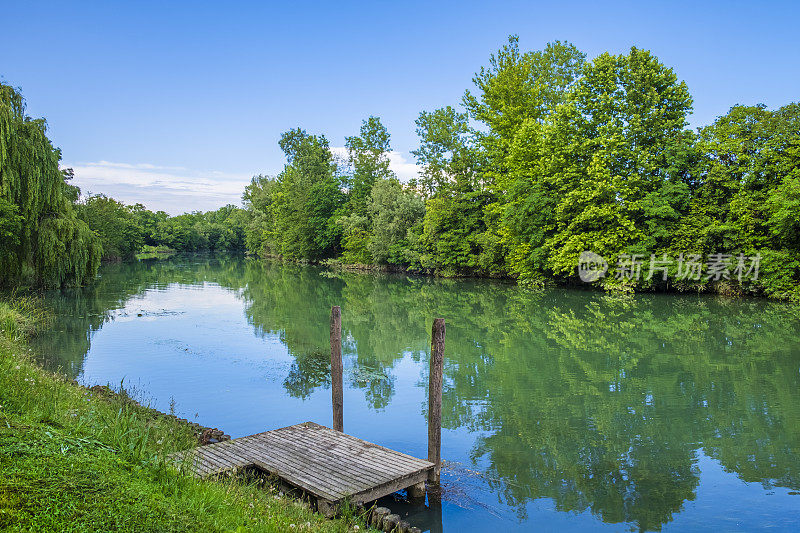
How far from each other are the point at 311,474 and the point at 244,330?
15.2 m

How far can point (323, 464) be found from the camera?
23.5 feet

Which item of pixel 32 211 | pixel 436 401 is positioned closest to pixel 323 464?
pixel 436 401

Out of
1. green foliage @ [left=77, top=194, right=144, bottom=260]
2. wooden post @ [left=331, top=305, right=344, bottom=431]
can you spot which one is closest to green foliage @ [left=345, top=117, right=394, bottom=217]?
green foliage @ [left=77, top=194, right=144, bottom=260]

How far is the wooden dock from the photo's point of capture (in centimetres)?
643

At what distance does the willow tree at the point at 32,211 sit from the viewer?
2336 centimetres

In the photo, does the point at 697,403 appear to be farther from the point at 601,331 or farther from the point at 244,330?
the point at 244,330

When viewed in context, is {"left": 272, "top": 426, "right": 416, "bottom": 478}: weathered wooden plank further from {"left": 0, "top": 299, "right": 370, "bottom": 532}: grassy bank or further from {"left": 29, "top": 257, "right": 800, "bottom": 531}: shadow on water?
{"left": 0, "top": 299, "right": 370, "bottom": 532}: grassy bank

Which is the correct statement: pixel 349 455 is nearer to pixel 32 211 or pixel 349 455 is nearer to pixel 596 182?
pixel 32 211

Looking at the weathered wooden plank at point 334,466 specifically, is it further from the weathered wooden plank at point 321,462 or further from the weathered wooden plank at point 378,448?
the weathered wooden plank at point 378,448

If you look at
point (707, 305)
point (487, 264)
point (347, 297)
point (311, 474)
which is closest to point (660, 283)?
point (707, 305)

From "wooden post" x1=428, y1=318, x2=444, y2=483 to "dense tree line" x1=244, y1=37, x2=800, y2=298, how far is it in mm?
24131

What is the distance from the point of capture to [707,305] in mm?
26938

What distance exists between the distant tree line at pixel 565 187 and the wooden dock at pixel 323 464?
20621 mm

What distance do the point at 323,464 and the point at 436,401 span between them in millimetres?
1776
